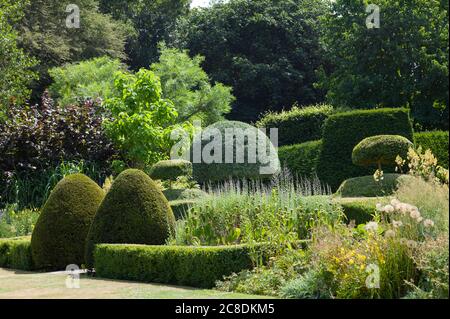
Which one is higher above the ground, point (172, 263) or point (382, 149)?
point (382, 149)

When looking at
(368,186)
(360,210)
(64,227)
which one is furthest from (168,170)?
(360,210)

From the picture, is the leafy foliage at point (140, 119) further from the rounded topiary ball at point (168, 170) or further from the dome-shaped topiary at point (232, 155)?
the rounded topiary ball at point (168, 170)

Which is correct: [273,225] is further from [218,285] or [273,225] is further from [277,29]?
[277,29]

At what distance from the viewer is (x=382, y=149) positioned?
1513 centimetres

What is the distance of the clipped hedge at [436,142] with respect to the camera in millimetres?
18594

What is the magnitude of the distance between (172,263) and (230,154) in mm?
8494

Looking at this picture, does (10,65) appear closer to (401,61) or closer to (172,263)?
(401,61)

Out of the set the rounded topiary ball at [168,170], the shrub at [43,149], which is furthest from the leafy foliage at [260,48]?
the rounded topiary ball at [168,170]

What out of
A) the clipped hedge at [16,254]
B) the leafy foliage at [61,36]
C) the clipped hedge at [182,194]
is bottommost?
the clipped hedge at [16,254]

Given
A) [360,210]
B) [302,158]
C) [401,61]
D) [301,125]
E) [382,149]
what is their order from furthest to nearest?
[301,125]
[401,61]
[302,158]
[382,149]
[360,210]

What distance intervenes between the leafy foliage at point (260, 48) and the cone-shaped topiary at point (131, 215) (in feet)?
80.6

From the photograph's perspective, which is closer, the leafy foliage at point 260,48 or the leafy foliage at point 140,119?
the leafy foliage at point 140,119

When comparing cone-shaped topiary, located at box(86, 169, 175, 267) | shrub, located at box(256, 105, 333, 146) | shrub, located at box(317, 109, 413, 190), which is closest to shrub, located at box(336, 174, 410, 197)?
shrub, located at box(317, 109, 413, 190)

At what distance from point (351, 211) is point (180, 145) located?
919 centimetres
